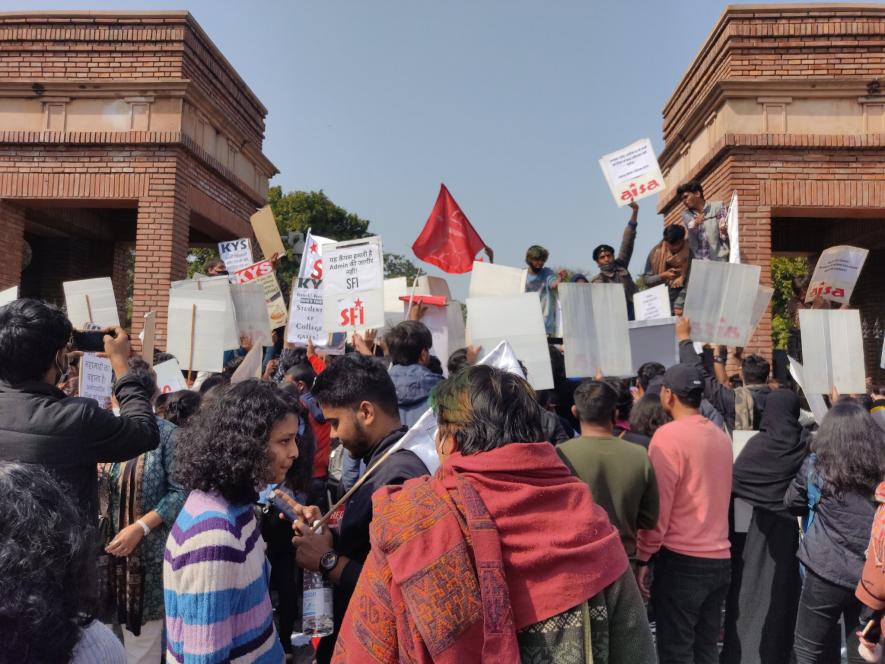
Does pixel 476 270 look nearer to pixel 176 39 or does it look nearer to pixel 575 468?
pixel 575 468

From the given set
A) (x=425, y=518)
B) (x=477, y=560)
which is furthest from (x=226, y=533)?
(x=477, y=560)

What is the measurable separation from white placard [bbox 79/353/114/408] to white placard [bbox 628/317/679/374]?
146 inches

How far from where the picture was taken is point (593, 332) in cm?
563

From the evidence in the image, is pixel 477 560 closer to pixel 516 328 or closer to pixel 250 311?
pixel 516 328

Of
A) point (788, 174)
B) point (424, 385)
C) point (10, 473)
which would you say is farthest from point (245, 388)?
point (788, 174)

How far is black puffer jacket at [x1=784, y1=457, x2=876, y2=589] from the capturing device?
3.48m

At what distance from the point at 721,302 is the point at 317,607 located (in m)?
4.52

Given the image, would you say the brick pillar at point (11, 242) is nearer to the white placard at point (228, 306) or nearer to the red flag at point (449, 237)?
A: the white placard at point (228, 306)

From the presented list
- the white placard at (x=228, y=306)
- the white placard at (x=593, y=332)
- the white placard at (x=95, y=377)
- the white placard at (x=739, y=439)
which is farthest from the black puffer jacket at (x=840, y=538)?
the white placard at (x=228, y=306)

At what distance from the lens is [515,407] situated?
1754 millimetres

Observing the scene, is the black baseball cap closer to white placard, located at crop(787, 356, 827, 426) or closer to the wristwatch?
white placard, located at crop(787, 356, 827, 426)

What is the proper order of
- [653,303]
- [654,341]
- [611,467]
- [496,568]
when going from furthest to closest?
[653,303]
[654,341]
[611,467]
[496,568]

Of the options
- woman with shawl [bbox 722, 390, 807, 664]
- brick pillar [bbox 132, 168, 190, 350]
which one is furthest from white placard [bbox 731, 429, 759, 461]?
brick pillar [bbox 132, 168, 190, 350]

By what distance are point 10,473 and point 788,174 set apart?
1093 centimetres
